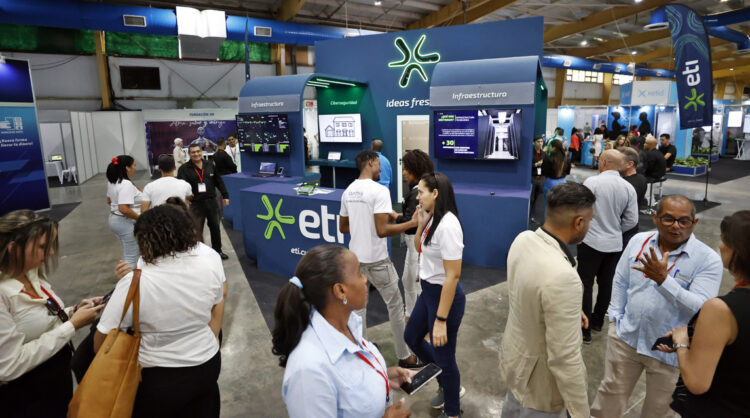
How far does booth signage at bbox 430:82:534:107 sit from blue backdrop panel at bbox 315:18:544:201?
1.94 metres

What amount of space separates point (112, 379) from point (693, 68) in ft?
21.8

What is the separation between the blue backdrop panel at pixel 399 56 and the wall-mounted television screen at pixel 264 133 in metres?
2.19

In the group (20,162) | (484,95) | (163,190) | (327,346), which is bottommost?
(327,346)

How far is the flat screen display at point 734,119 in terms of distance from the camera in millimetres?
18562

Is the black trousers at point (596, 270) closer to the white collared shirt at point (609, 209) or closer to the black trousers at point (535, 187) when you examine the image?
the white collared shirt at point (609, 209)

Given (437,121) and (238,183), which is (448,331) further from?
(238,183)

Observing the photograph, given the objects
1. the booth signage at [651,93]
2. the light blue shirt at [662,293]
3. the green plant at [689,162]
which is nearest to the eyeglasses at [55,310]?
the light blue shirt at [662,293]

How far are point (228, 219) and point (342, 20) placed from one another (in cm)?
1102

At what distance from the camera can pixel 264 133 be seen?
7543 millimetres

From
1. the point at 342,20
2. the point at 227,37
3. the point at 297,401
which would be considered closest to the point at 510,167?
the point at 297,401

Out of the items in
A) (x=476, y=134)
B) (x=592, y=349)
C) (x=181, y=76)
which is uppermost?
(x=181, y=76)

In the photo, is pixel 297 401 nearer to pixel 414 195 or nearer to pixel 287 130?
pixel 414 195

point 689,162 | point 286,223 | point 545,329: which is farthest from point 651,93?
point 545,329

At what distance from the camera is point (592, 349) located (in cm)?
351
